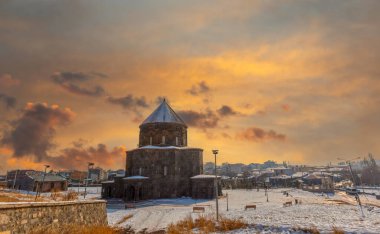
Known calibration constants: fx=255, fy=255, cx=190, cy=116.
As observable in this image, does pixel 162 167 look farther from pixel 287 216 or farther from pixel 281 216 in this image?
pixel 287 216

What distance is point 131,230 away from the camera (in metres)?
17.1

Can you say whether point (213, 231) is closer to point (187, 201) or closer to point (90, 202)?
point (90, 202)

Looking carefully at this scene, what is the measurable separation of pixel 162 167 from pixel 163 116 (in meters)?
9.77

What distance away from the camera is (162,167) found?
42.1m

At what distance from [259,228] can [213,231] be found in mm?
2623

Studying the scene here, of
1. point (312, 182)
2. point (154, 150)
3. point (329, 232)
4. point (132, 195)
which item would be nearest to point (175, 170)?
point (154, 150)

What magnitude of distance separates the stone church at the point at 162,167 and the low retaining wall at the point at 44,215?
2449cm

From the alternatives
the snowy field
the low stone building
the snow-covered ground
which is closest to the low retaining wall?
the snowy field

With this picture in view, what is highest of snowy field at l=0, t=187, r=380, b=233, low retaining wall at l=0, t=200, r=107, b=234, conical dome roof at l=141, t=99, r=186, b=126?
conical dome roof at l=141, t=99, r=186, b=126

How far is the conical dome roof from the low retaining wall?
99.7 feet

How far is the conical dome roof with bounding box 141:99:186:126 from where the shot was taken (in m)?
46.4

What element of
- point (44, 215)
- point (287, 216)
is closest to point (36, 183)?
point (44, 215)

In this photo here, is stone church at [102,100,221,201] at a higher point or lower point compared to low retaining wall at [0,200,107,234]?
higher

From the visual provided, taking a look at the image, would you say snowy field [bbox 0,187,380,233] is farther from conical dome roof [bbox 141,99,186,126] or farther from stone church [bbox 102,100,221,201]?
conical dome roof [bbox 141,99,186,126]
